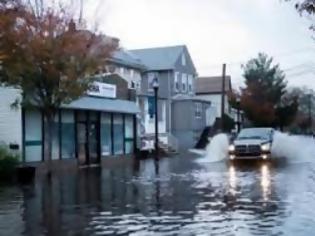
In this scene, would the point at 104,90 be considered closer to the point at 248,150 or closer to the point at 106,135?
the point at 106,135

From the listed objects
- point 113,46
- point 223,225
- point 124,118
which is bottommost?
point 223,225

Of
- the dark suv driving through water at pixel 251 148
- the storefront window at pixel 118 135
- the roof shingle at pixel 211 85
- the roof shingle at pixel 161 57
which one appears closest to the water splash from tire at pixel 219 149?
the dark suv driving through water at pixel 251 148

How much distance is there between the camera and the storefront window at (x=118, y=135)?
39.8 metres

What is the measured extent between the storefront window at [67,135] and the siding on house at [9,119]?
3791 millimetres

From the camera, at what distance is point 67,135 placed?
34312 mm

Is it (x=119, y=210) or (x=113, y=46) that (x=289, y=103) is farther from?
(x=119, y=210)

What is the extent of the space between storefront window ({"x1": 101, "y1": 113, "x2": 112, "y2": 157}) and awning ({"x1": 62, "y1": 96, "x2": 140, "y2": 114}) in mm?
817

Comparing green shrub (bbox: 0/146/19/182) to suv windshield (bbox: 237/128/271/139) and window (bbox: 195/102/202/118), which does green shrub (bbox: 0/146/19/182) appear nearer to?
suv windshield (bbox: 237/128/271/139)

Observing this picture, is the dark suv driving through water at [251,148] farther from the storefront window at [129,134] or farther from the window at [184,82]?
the window at [184,82]

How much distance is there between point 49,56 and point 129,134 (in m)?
15.5

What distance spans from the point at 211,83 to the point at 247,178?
74.4m

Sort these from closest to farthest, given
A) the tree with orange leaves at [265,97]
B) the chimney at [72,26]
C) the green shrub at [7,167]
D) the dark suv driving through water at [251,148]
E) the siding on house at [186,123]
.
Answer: the green shrub at [7,167]
the chimney at [72,26]
the dark suv driving through water at [251,148]
the siding on house at [186,123]
the tree with orange leaves at [265,97]

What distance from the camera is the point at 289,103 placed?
287ft

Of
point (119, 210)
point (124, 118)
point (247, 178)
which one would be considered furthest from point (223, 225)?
point (124, 118)
